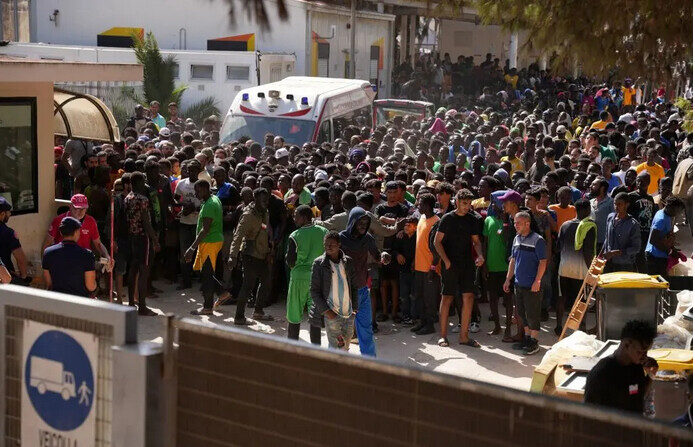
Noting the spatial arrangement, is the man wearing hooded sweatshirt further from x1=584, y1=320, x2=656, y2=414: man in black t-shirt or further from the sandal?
x1=584, y1=320, x2=656, y2=414: man in black t-shirt

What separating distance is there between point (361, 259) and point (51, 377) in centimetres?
587

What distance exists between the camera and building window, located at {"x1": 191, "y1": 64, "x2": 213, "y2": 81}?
1111 inches

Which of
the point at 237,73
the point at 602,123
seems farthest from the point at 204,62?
the point at 602,123

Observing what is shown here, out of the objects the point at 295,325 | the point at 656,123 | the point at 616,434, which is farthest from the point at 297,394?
the point at 656,123

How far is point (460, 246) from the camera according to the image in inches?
438

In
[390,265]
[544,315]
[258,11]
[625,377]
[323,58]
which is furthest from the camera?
[323,58]

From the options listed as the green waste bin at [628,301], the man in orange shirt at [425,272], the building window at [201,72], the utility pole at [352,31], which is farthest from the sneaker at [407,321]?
the building window at [201,72]

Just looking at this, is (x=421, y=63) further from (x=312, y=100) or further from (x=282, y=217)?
(x=282, y=217)

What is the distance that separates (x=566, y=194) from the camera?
490 inches

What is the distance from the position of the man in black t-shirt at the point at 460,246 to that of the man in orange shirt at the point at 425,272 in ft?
1.05

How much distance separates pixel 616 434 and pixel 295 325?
7.34 meters

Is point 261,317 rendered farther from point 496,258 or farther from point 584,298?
point 584,298

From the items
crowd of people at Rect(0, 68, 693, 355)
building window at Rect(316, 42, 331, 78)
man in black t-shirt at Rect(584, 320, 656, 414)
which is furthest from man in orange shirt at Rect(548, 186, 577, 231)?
building window at Rect(316, 42, 331, 78)

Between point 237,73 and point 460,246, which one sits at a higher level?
point 237,73
